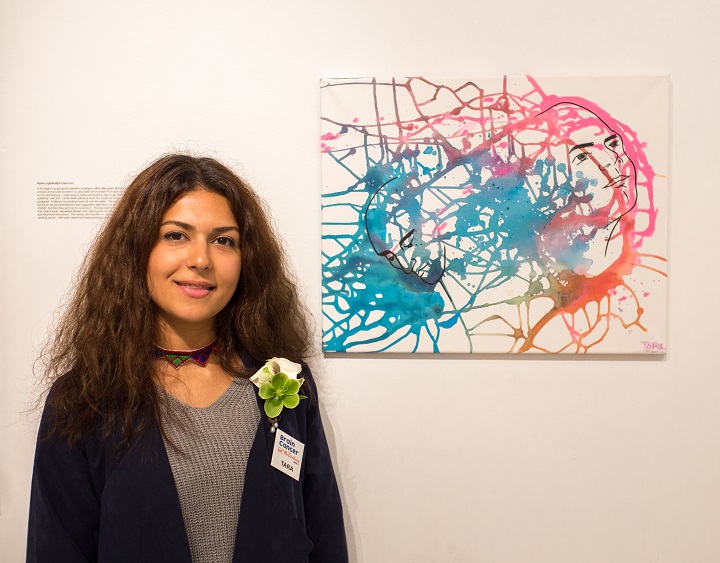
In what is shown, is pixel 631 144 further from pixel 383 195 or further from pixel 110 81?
pixel 110 81

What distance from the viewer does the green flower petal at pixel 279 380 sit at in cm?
139

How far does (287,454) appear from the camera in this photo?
140cm

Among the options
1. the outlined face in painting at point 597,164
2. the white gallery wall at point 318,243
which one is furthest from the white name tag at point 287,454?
the outlined face in painting at point 597,164

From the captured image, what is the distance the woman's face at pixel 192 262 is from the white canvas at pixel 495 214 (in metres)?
0.37

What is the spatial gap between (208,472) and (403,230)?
841 mm

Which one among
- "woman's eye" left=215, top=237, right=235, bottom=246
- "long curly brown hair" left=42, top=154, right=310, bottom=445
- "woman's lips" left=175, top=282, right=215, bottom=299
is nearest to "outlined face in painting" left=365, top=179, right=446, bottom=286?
"long curly brown hair" left=42, top=154, right=310, bottom=445

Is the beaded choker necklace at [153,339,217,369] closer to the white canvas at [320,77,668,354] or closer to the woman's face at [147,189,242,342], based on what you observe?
the woman's face at [147,189,242,342]

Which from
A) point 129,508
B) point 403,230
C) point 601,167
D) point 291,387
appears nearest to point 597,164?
point 601,167

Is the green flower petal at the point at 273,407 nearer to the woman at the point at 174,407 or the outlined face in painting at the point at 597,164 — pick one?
the woman at the point at 174,407

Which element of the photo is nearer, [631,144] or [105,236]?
[105,236]

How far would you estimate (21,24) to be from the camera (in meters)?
1.65

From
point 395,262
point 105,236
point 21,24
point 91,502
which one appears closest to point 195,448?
point 91,502

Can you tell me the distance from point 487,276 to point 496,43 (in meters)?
0.68

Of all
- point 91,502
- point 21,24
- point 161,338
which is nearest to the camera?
point 91,502
